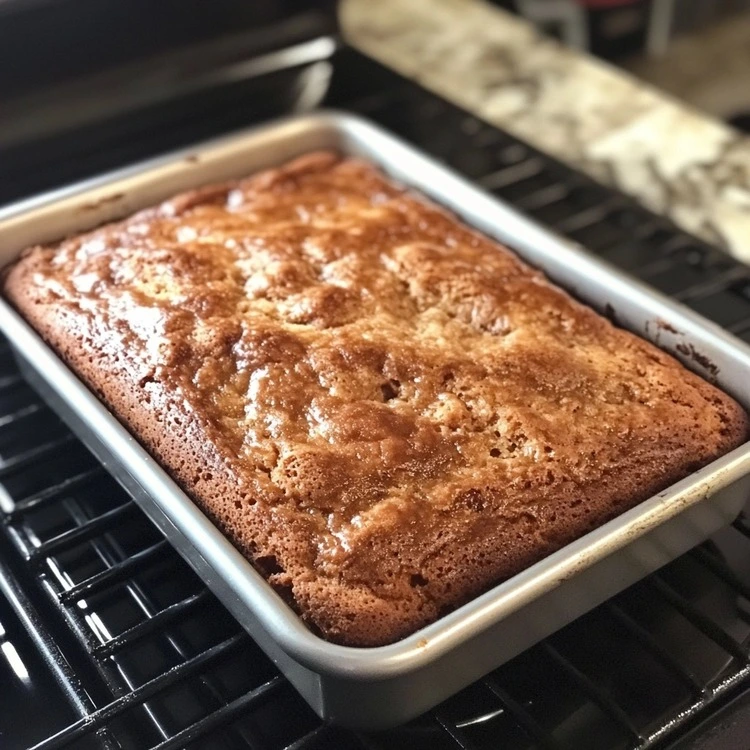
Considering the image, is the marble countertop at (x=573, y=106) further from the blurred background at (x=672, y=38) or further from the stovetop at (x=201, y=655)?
the blurred background at (x=672, y=38)

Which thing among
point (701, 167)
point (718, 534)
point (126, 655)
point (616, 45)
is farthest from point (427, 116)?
point (616, 45)

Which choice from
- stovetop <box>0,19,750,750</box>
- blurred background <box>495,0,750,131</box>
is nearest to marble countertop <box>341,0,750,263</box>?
stovetop <box>0,19,750,750</box>

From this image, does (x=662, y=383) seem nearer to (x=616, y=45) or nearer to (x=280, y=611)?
(x=280, y=611)

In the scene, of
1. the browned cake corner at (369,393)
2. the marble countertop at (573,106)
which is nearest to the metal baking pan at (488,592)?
the browned cake corner at (369,393)

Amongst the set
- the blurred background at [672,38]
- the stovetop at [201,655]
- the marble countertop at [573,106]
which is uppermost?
the marble countertop at [573,106]

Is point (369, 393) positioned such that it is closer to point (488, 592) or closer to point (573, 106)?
point (488, 592)

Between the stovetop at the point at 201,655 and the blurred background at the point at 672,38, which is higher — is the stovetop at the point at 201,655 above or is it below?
above
